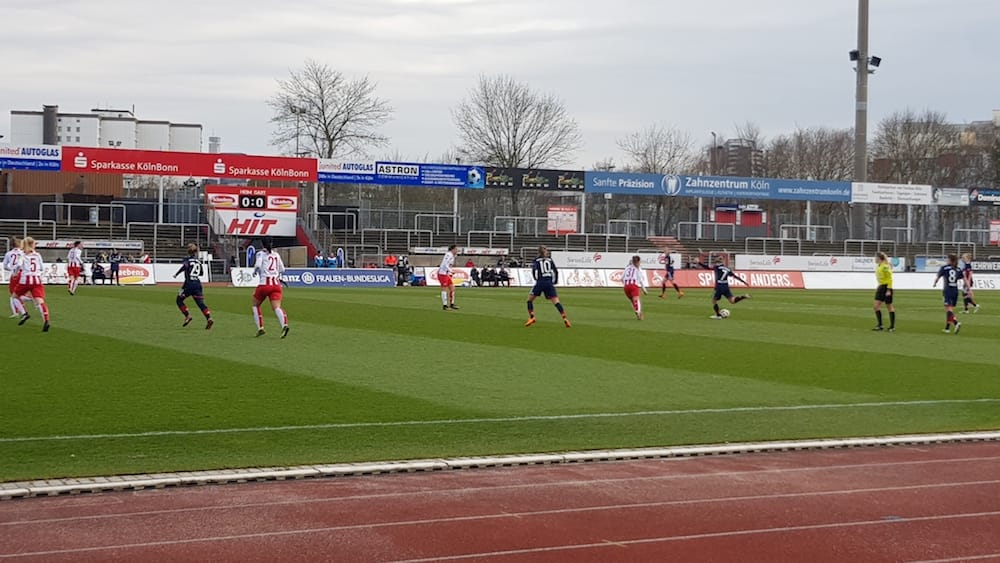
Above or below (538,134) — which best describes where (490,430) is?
below

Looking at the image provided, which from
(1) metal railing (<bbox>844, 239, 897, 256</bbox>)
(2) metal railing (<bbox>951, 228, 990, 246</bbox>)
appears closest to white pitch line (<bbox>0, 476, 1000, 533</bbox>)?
(1) metal railing (<bbox>844, 239, 897, 256</bbox>)

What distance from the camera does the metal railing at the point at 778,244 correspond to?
73.2 m

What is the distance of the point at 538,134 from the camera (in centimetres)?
9006

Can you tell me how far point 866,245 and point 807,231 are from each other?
4120 millimetres

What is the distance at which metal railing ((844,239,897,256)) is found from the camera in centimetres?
7462

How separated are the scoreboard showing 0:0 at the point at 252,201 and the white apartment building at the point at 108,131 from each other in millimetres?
31251

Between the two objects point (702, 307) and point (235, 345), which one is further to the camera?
point (702, 307)

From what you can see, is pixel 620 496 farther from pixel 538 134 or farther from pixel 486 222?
pixel 538 134

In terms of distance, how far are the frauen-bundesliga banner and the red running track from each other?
5428cm

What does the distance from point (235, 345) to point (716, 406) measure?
31.5 feet

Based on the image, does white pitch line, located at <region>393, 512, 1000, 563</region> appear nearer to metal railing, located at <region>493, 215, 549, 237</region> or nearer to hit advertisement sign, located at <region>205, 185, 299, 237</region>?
hit advertisement sign, located at <region>205, 185, 299, 237</region>

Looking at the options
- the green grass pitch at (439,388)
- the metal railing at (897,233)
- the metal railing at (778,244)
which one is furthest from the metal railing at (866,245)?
the green grass pitch at (439,388)

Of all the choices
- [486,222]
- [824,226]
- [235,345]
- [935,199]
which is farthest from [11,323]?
[935,199]

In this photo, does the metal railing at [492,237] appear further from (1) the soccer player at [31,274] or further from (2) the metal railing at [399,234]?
(1) the soccer player at [31,274]
